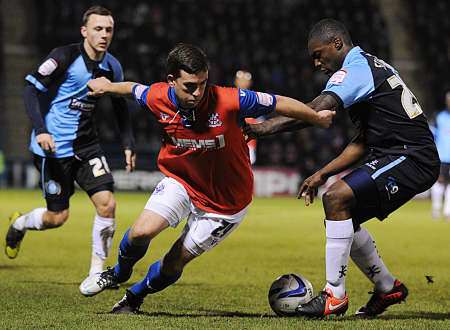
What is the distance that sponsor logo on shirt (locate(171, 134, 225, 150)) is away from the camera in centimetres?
660

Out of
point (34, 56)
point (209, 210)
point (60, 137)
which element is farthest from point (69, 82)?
point (34, 56)

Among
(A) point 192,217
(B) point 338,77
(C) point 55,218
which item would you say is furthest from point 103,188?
(B) point 338,77

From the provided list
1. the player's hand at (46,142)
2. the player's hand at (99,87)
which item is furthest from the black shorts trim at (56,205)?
the player's hand at (99,87)

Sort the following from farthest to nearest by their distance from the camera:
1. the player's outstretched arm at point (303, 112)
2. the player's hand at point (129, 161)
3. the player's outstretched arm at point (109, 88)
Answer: the player's hand at point (129, 161), the player's outstretched arm at point (109, 88), the player's outstretched arm at point (303, 112)

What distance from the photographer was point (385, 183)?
6711 millimetres

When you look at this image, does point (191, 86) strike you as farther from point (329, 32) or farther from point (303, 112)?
point (329, 32)

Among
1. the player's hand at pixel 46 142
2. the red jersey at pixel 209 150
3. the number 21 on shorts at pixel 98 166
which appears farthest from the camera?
the number 21 on shorts at pixel 98 166

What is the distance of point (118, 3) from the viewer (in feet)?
94.9

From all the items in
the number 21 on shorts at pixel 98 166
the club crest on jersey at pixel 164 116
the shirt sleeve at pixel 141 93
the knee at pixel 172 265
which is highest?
the shirt sleeve at pixel 141 93

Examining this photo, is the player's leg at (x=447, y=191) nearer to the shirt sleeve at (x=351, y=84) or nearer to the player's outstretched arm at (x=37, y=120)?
the player's outstretched arm at (x=37, y=120)

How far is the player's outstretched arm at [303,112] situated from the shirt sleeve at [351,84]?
0.53ft

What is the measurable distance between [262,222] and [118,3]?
13662 mm

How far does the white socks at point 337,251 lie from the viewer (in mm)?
6688

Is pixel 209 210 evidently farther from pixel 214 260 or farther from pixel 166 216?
pixel 214 260
